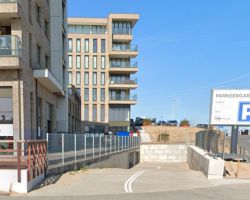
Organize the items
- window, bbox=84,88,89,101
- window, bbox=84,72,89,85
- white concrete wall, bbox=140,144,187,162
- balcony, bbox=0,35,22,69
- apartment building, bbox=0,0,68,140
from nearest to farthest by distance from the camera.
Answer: balcony, bbox=0,35,22,69
apartment building, bbox=0,0,68,140
white concrete wall, bbox=140,144,187,162
window, bbox=84,88,89,101
window, bbox=84,72,89,85

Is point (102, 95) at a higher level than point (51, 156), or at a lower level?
higher

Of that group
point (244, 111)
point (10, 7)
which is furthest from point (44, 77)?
point (244, 111)

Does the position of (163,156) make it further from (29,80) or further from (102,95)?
(102,95)

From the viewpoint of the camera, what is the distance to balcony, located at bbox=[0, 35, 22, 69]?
60.3 feet

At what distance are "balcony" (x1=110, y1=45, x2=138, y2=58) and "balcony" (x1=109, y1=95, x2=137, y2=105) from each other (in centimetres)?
808

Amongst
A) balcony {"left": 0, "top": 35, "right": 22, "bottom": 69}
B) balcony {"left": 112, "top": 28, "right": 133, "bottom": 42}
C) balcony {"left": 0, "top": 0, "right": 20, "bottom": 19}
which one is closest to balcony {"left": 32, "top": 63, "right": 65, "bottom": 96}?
balcony {"left": 0, "top": 35, "right": 22, "bottom": 69}

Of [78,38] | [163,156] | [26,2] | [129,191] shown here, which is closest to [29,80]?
[26,2]

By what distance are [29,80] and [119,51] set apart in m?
39.1

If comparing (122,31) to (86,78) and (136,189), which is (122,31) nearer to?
(86,78)

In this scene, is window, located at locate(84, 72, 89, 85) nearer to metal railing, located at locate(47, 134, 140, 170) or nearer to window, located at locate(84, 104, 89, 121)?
window, located at locate(84, 104, 89, 121)

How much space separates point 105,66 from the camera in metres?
61.9

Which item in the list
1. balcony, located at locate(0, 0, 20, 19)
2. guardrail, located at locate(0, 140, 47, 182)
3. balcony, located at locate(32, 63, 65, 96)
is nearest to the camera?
guardrail, located at locate(0, 140, 47, 182)

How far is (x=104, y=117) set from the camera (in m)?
60.3

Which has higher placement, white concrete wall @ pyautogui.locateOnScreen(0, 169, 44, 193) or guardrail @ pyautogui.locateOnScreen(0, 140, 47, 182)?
guardrail @ pyautogui.locateOnScreen(0, 140, 47, 182)
